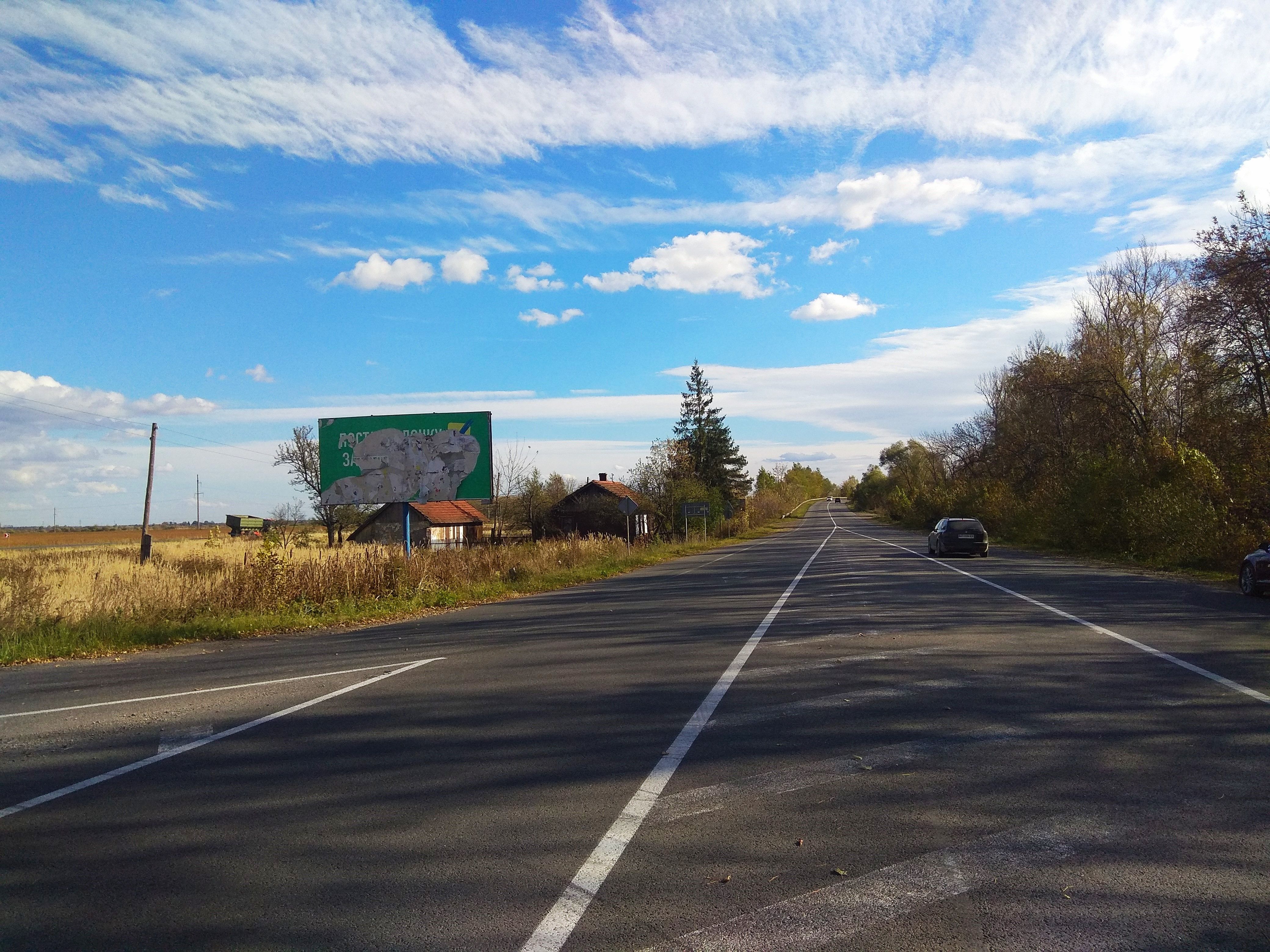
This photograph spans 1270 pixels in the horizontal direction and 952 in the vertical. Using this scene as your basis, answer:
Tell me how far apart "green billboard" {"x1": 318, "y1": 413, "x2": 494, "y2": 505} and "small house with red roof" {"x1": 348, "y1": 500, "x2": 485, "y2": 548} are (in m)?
28.2

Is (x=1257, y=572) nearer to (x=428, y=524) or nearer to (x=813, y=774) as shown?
(x=813, y=774)

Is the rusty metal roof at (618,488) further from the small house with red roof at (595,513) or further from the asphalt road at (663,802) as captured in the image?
the asphalt road at (663,802)

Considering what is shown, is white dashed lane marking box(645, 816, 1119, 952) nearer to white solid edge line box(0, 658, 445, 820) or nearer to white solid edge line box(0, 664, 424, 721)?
white solid edge line box(0, 658, 445, 820)

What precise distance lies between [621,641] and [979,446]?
5448 centimetres

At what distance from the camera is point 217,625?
15.7 meters

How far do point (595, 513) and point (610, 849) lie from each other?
62313 millimetres

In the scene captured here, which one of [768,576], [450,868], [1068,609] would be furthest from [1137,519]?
[450,868]

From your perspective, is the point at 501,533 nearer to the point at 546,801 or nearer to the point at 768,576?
the point at 768,576

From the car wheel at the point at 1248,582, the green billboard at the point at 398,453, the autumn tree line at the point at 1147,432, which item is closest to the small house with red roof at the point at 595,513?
the autumn tree line at the point at 1147,432

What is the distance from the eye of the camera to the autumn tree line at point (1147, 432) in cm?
2238

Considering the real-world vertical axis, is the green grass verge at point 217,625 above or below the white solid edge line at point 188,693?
above

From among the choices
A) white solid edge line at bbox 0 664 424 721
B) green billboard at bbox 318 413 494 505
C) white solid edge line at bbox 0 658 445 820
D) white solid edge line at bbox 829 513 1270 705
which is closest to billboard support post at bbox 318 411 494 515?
green billboard at bbox 318 413 494 505

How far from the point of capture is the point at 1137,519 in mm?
28328

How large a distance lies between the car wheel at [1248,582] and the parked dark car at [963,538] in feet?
48.2
